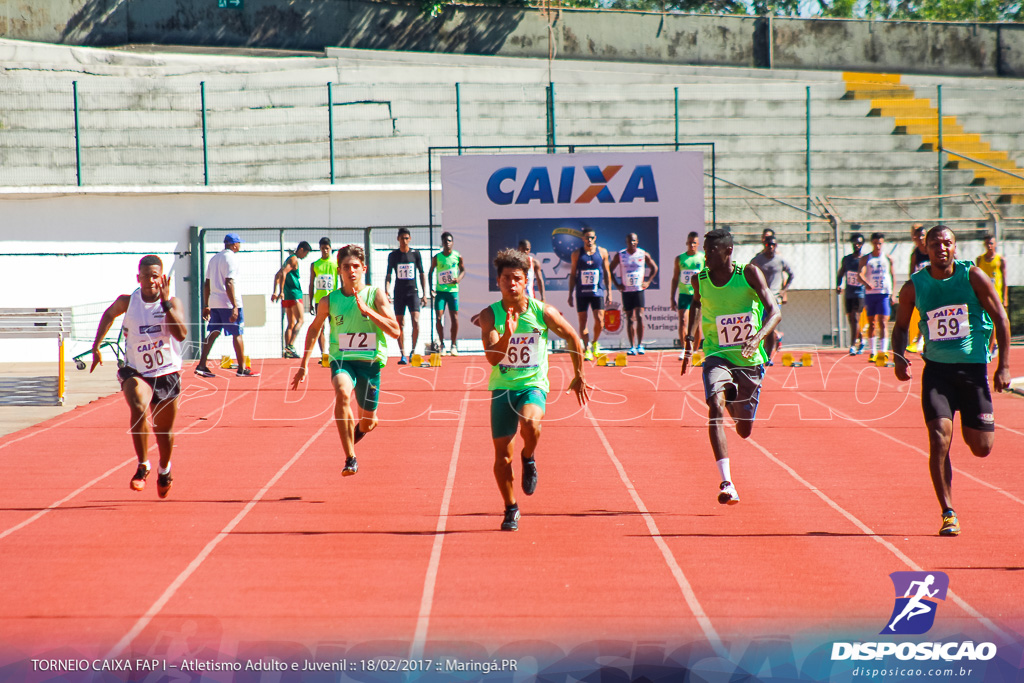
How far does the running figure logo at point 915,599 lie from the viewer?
206 inches

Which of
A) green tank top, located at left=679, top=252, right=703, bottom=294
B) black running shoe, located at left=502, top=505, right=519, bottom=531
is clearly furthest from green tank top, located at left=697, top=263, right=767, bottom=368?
green tank top, located at left=679, top=252, right=703, bottom=294

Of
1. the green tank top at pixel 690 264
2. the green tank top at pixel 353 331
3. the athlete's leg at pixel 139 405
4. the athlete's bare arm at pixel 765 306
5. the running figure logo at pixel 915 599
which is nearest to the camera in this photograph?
the running figure logo at pixel 915 599

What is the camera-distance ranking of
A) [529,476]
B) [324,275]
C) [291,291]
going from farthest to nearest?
[291,291] < [324,275] < [529,476]

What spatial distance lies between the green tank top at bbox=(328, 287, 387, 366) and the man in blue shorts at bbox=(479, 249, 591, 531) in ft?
6.67

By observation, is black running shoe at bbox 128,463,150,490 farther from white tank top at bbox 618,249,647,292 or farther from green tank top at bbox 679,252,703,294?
white tank top at bbox 618,249,647,292

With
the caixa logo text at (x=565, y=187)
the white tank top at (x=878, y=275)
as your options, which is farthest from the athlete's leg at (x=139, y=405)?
the white tank top at (x=878, y=275)

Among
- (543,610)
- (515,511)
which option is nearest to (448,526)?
(515,511)

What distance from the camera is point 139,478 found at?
8430mm

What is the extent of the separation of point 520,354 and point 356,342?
231cm

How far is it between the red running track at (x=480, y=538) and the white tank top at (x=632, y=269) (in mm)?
6346

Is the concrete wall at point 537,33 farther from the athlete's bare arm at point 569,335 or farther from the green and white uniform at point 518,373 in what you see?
the green and white uniform at point 518,373

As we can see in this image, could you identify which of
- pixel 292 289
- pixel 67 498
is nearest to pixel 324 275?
pixel 292 289

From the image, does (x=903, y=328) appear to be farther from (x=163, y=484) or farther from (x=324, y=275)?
(x=324, y=275)

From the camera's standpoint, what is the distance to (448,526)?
7496 millimetres
